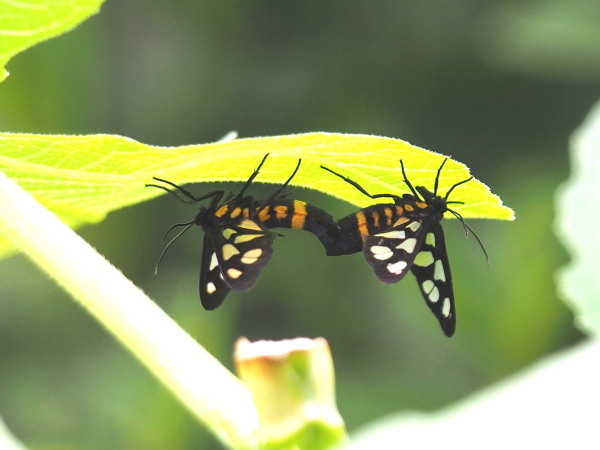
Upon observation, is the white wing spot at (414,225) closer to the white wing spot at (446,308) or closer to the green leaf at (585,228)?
the white wing spot at (446,308)

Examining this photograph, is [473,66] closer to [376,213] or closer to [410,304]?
[410,304]

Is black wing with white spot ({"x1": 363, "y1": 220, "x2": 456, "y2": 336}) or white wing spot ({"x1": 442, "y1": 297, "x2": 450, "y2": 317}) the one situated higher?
black wing with white spot ({"x1": 363, "y1": 220, "x2": 456, "y2": 336})

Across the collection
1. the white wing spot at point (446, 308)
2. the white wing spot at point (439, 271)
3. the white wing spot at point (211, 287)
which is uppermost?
the white wing spot at point (439, 271)

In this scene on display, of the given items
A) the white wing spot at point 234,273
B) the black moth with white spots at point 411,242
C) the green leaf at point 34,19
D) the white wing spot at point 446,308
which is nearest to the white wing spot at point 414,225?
the black moth with white spots at point 411,242

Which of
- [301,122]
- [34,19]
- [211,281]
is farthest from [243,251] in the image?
[301,122]

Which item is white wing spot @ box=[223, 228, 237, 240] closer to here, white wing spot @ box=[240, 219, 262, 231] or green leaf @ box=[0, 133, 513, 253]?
white wing spot @ box=[240, 219, 262, 231]

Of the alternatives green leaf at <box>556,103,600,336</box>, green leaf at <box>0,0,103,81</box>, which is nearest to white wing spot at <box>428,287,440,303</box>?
green leaf at <box>556,103,600,336</box>
